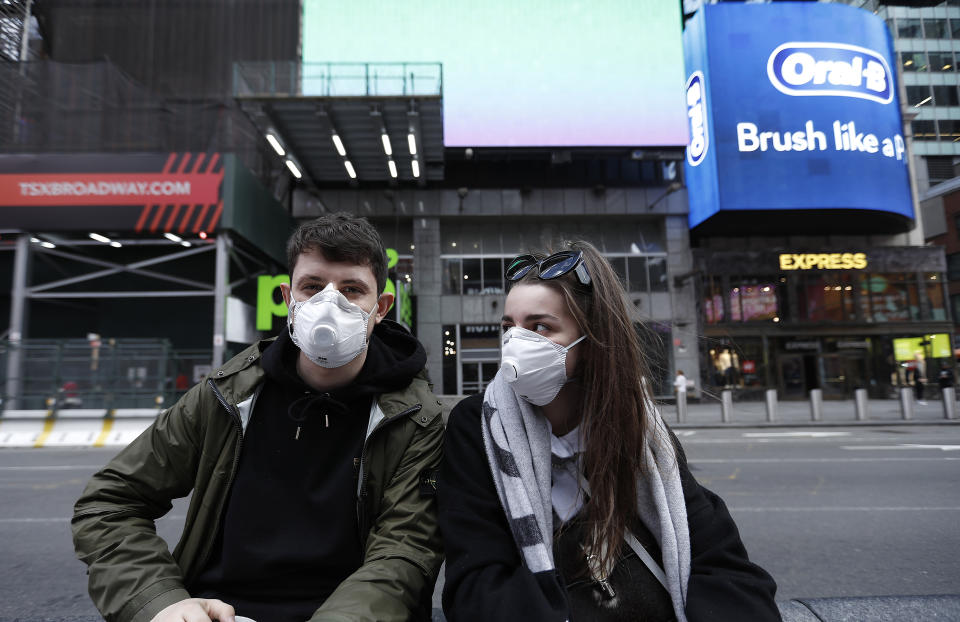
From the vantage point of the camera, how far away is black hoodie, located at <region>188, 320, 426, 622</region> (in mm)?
1735

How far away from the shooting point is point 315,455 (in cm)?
188

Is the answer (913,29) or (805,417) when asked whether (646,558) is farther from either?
(805,417)

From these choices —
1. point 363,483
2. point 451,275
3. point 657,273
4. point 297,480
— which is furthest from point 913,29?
point 451,275

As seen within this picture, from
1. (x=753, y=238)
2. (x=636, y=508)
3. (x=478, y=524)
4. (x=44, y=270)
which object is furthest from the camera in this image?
(x=753, y=238)

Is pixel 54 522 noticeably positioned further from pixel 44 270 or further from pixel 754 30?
pixel 754 30

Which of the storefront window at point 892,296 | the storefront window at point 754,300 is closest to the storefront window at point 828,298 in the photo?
the storefront window at point 892,296

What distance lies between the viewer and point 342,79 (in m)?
16.2

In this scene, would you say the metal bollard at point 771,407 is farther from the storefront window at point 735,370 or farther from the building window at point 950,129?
the building window at point 950,129

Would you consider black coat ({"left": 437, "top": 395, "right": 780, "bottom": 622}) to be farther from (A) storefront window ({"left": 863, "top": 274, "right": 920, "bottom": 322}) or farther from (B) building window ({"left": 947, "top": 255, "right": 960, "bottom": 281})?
(B) building window ({"left": 947, "top": 255, "right": 960, "bottom": 281})

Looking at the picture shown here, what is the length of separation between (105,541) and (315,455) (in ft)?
2.32

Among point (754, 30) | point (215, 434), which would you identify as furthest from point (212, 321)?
point (754, 30)

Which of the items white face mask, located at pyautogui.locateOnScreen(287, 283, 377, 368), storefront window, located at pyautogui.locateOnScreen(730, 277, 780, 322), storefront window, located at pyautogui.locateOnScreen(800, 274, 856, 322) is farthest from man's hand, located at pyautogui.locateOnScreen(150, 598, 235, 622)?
storefront window, located at pyautogui.locateOnScreen(800, 274, 856, 322)

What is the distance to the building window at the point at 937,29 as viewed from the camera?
212 inches

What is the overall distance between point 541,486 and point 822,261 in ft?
84.4
